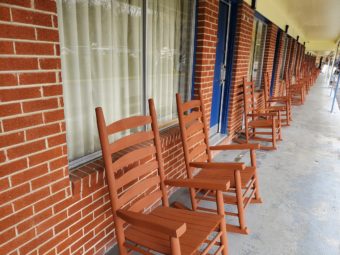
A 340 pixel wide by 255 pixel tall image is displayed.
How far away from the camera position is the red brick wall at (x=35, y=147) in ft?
3.72

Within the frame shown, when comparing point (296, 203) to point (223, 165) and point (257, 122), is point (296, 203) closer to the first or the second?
point (223, 165)

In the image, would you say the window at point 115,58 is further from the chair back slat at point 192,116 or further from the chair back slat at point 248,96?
the chair back slat at point 248,96

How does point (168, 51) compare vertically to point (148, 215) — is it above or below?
above

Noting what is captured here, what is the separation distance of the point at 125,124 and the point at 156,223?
62 centimetres

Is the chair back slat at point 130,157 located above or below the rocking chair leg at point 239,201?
above

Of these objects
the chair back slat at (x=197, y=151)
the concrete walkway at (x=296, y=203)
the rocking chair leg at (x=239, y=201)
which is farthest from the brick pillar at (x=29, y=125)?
the concrete walkway at (x=296, y=203)

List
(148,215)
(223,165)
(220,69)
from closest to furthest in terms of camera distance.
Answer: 1. (148,215)
2. (223,165)
3. (220,69)

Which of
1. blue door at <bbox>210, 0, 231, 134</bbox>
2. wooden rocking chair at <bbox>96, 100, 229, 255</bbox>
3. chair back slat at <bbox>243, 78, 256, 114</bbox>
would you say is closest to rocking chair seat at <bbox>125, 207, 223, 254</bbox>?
wooden rocking chair at <bbox>96, 100, 229, 255</bbox>

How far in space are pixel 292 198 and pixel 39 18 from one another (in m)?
2.63

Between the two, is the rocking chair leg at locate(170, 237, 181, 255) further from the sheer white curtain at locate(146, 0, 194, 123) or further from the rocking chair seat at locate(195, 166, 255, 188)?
the sheer white curtain at locate(146, 0, 194, 123)

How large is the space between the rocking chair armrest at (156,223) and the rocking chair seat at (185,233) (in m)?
0.18

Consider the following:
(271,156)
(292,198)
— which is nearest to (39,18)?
(292,198)

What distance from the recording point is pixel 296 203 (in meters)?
2.61

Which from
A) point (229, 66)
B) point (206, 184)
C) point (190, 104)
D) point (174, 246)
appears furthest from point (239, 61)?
point (174, 246)
